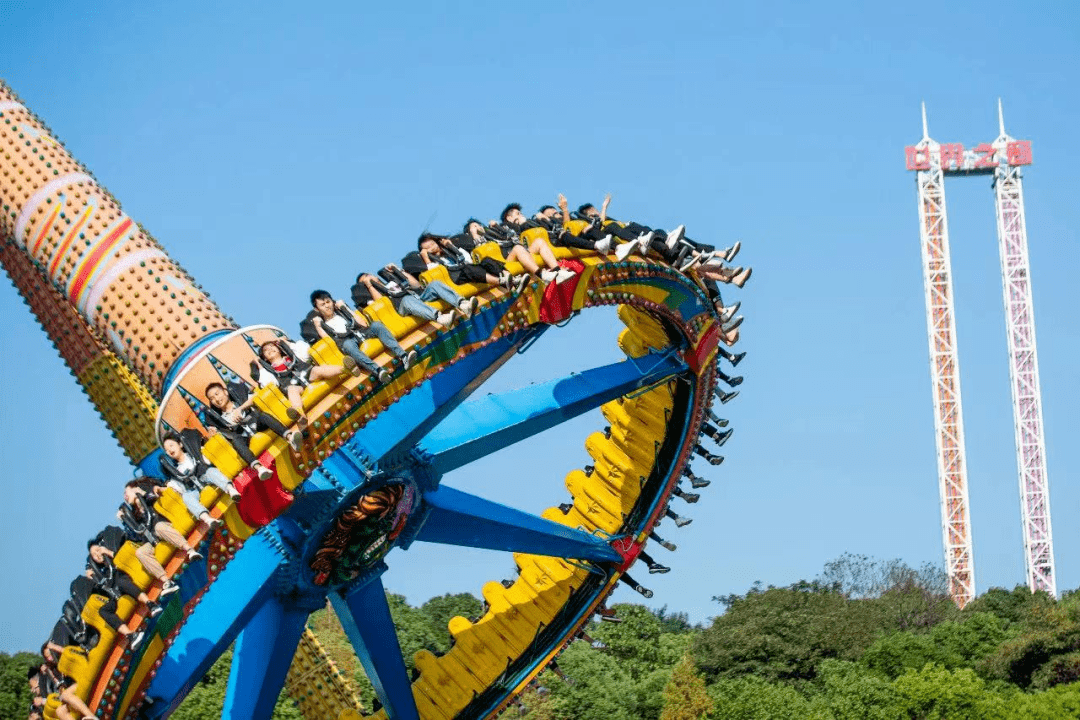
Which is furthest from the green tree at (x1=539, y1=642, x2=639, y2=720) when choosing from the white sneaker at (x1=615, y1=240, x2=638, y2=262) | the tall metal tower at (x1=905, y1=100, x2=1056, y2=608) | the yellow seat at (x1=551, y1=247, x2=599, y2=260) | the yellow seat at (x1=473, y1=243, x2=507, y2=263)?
the tall metal tower at (x1=905, y1=100, x2=1056, y2=608)

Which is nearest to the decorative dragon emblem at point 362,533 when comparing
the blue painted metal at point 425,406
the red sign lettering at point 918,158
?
the blue painted metal at point 425,406

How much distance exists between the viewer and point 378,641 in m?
27.3

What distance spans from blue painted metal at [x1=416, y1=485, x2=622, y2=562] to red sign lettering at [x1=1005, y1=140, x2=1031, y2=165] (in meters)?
61.6

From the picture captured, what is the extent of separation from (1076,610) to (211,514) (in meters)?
37.9

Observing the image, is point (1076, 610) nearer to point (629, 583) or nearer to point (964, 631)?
point (964, 631)

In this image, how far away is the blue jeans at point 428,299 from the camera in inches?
866

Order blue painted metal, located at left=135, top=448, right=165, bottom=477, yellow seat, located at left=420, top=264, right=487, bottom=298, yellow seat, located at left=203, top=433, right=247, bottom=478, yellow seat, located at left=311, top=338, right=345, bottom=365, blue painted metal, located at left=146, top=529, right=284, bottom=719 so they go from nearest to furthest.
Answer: yellow seat, located at left=203, top=433, right=247, bottom=478 → yellow seat, located at left=311, top=338, right=345, bottom=365 → yellow seat, located at left=420, top=264, right=487, bottom=298 → blue painted metal, located at left=146, top=529, right=284, bottom=719 → blue painted metal, located at left=135, top=448, right=165, bottom=477

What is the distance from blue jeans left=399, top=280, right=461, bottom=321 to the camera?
22.0 meters

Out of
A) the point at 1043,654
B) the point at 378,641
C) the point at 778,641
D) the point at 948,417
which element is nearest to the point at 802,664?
the point at 778,641

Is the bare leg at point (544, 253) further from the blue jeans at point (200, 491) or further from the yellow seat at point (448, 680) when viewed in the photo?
the yellow seat at point (448, 680)

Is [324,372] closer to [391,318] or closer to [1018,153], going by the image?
[391,318]

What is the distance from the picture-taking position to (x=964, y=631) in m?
59.2

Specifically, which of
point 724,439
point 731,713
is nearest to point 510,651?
point 724,439

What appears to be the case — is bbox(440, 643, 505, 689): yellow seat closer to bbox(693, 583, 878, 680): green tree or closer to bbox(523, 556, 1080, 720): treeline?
bbox(523, 556, 1080, 720): treeline
